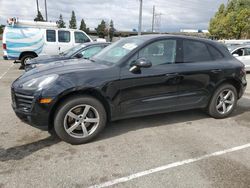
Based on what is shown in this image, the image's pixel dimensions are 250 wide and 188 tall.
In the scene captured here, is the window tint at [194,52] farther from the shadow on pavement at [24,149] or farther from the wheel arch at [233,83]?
the shadow on pavement at [24,149]

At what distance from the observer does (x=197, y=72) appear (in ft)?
→ 13.8

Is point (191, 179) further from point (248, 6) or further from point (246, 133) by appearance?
point (248, 6)

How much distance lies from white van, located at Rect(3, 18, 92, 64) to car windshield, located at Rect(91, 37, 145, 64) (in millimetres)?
8313

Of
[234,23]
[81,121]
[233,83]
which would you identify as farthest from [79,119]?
[234,23]

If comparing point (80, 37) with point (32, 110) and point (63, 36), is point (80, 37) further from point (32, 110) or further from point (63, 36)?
point (32, 110)

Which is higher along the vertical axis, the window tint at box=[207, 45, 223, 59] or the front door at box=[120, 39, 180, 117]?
the window tint at box=[207, 45, 223, 59]

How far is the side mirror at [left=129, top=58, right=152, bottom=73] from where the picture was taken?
3.53m

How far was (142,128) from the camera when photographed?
4148 mm

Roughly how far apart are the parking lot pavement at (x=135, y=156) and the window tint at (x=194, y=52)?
1.24 meters

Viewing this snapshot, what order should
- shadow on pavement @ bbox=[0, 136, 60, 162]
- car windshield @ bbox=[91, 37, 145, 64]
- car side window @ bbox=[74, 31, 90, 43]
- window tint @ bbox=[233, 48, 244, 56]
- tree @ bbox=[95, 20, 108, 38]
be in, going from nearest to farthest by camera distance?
shadow on pavement @ bbox=[0, 136, 60, 162]
car windshield @ bbox=[91, 37, 145, 64]
window tint @ bbox=[233, 48, 244, 56]
car side window @ bbox=[74, 31, 90, 43]
tree @ bbox=[95, 20, 108, 38]

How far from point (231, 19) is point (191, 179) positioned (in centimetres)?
4045

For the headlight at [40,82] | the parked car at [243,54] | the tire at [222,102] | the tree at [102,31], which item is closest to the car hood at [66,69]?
the headlight at [40,82]

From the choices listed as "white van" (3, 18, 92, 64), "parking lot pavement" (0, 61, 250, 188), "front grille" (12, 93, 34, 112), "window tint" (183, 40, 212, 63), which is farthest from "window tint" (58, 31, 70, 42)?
"front grille" (12, 93, 34, 112)

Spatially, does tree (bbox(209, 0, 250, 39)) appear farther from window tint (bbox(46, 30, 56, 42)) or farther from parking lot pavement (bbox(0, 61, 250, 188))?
parking lot pavement (bbox(0, 61, 250, 188))
